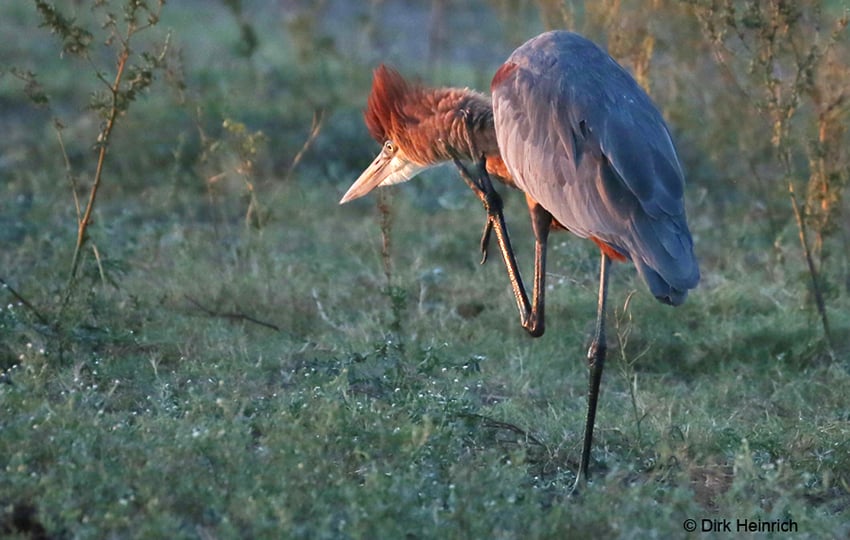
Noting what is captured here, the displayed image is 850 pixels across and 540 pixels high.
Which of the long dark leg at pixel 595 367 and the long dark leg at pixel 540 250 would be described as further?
the long dark leg at pixel 540 250

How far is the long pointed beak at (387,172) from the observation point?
19.4ft

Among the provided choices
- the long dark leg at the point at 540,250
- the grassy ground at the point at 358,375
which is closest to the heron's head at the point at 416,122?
the long dark leg at the point at 540,250

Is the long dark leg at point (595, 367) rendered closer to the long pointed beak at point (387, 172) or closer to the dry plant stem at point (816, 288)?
the long pointed beak at point (387, 172)

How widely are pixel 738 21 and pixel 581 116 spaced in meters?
1.78

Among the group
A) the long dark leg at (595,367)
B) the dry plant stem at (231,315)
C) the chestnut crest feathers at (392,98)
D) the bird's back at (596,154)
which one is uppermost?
the chestnut crest feathers at (392,98)

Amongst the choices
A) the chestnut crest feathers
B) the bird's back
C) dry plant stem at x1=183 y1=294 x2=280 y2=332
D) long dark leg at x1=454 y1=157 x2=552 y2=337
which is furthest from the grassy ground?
the chestnut crest feathers

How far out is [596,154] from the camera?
15.4 feet

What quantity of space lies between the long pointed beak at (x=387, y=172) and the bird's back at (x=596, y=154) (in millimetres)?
788

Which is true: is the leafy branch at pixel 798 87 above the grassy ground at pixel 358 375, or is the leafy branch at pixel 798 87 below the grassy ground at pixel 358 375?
above


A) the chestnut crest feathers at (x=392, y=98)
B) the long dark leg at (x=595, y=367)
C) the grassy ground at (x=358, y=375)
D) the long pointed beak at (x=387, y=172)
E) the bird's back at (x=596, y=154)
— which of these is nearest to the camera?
the grassy ground at (x=358, y=375)

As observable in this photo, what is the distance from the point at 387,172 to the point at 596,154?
1.56m

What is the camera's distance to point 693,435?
494 cm

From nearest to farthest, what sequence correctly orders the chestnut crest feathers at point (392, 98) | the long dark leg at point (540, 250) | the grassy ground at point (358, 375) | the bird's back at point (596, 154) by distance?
the grassy ground at point (358, 375) < the bird's back at point (596, 154) < the long dark leg at point (540, 250) < the chestnut crest feathers at point (392, 98)

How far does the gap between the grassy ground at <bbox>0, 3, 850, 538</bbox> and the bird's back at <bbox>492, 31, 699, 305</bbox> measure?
1.81 feet
